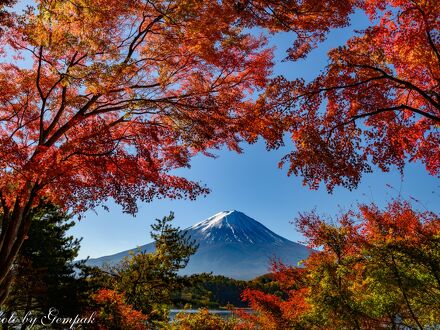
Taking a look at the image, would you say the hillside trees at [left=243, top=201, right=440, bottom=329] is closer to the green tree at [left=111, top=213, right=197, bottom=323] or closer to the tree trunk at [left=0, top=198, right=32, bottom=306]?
the green tree at [left=111, top=213, right=197, bottom=323]

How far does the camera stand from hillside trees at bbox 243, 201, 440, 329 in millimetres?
8016

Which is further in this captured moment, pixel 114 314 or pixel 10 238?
pixel 114 314

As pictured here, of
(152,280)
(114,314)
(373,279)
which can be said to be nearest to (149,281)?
(152,280)

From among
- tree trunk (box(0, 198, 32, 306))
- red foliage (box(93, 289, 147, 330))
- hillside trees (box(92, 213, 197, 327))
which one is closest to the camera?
tree trunk (box(0, 198, 32, 306))

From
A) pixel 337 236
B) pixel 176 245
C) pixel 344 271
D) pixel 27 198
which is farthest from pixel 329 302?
pixel 176 245

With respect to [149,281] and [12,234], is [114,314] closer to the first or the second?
[149,281]

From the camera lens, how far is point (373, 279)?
919 cm

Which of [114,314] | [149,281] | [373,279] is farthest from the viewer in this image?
[149,281]

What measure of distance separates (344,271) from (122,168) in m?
7.64

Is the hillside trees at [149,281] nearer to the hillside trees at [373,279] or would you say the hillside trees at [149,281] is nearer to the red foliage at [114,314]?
the red foliage at [114,314]

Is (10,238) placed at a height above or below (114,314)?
above

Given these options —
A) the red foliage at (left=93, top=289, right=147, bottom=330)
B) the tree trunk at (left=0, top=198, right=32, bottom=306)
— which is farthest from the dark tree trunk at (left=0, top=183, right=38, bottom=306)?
the red foliage at (left=93, top=289, right=147, bottom=330)

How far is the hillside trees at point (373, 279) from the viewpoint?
316 inches

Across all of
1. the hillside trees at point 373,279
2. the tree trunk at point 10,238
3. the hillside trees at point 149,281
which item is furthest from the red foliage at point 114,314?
the tree trunk at point 10,238
